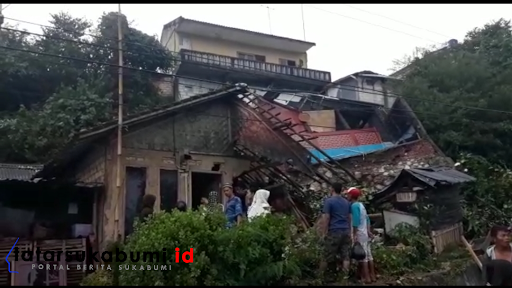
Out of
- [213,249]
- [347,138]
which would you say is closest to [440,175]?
[213,249]

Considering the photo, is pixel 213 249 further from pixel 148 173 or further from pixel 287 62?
pixel 287 62

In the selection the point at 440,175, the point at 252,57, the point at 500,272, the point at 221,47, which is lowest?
the point at 500,272

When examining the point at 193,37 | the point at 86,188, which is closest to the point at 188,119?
the point at 86,188

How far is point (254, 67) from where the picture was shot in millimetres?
26953

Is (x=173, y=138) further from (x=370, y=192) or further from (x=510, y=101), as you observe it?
(x=510, y=101)

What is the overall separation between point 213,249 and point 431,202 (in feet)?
20.5

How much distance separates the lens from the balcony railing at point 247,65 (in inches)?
991

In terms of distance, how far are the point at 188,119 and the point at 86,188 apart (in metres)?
2.93

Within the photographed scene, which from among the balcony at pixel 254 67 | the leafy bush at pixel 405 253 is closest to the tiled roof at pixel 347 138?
the balcony at pixel 254 67

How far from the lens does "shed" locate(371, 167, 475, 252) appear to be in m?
11.2

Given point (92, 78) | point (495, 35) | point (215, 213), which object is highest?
point (495, 35)

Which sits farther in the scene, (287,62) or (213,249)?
(287,62)

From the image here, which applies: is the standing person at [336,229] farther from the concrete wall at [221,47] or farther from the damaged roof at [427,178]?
the concrete wall at [221,47]

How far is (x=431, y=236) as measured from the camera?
10.9m
